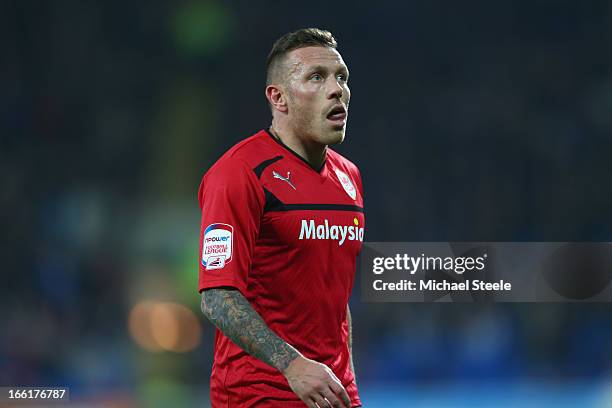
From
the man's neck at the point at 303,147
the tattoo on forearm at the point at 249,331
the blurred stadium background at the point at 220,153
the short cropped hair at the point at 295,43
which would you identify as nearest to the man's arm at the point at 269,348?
the tattoo on forearm at the point at 249,331

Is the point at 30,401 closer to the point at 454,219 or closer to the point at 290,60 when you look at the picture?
the point at 454,219

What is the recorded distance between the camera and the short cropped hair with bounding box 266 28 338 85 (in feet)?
7.82

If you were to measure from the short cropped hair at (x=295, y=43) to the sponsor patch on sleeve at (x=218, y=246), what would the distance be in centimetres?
54

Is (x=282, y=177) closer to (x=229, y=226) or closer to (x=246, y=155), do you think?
(x=246, y=155)

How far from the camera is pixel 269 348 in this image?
1998mm

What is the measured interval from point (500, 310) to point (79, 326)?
235 centimetres

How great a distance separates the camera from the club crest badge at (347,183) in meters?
2.49

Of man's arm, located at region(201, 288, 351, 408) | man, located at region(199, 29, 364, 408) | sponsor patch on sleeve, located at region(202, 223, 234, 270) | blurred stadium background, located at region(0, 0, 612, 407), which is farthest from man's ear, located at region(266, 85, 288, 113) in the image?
blurred stadium background, located at region(0, 0, 612, 407)

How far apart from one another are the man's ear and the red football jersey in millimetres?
118

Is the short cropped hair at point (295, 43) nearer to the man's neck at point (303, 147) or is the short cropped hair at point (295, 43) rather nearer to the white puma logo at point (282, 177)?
the man's neck at point (303, 147)

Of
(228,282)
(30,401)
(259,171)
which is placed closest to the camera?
(228,282)

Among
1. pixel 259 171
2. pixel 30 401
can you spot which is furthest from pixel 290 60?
pixel 30 401

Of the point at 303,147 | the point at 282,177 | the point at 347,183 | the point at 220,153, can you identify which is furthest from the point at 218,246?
the point at 220,153

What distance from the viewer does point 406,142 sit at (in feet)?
15.9
